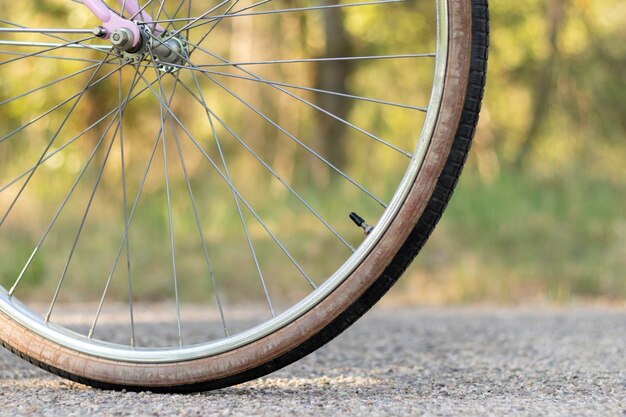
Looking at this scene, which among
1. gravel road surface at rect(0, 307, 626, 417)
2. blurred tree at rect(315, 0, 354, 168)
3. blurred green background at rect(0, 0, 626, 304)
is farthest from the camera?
blurred tree at rect(315, 0, 354, 168)

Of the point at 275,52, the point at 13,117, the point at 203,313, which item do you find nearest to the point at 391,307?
the point at 203,313

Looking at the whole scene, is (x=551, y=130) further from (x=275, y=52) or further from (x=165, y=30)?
(x=165, y=30)

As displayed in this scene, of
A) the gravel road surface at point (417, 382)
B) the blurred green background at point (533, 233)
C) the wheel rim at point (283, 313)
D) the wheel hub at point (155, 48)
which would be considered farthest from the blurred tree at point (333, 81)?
the wheel rim at point (283, 313)

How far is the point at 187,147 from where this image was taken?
38.7 ft

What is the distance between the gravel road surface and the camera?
5.91 feet

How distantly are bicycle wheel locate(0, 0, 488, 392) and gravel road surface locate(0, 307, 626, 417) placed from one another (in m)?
0.12

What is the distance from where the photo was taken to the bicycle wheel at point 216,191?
6.07 ft

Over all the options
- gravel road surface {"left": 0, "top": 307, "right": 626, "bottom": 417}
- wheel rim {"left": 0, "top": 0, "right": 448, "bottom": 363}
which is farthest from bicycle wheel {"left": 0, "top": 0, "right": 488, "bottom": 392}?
gravel road surface {"left": 0, "top": 307, "right": 626, "bottom": 417}

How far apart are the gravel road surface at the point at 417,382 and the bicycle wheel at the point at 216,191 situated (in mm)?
123

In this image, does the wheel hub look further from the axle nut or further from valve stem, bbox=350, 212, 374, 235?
valve stem, bbox=350, 212, 374, 235

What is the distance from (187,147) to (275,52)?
1989 millimetres

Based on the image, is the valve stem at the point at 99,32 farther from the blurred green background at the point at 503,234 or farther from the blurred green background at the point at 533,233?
the blurred green background at the point at 533,233

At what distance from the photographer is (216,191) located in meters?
6.59

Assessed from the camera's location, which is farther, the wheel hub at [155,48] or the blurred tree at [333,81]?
the blurred tree at [333,81]
